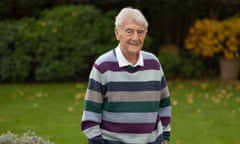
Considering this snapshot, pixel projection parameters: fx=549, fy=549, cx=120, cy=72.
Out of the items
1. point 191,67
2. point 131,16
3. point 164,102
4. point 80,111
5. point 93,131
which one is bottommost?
point 80,111

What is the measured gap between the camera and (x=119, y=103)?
3.12m

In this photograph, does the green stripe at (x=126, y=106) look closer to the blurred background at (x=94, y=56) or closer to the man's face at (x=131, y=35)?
the man's face at (x=131, y=35)

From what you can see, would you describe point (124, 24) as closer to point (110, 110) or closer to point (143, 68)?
point (143, 68)

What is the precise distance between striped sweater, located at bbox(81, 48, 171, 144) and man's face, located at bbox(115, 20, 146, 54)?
0.10 m

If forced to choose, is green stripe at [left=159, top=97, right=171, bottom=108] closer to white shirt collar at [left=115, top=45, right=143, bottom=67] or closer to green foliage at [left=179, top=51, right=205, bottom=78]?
white shirt collar at [left=115, top=45, right=143, bottom=67]

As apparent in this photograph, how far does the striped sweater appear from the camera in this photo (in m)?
3.11

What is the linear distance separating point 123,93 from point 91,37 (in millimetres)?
9029

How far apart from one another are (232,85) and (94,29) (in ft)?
10.6

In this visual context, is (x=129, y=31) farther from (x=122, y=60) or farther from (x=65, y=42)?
(x=65, y=42)

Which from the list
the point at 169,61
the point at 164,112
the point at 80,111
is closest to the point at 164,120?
the point at 164,112

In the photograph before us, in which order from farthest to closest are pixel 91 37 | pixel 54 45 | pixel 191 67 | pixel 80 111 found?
pixel 191 67
pixel 91 37
pixel 54 45
pixel 80 111

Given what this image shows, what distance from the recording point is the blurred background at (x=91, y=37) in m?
11.8

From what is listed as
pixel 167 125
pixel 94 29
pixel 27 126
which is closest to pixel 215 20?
pixel 94 29

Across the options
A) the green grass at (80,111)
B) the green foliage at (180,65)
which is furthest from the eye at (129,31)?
the green foliage at (180,65)
